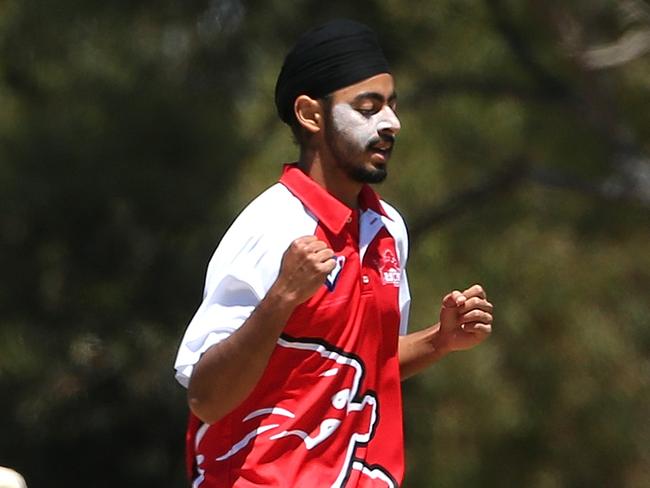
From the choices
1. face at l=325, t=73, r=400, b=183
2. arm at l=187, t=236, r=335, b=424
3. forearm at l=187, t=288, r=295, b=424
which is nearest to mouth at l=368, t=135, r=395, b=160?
face at l=325, t=73, r=400, b=183

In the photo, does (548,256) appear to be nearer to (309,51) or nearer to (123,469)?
(123,469)

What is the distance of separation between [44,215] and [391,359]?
20.5 feet

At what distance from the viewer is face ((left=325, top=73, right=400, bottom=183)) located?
12.0ft

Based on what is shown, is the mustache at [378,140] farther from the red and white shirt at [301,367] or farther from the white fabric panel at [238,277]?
the white fabric panel at [238,277]

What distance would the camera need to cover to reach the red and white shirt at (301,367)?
3.47m

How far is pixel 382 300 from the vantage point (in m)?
3.64

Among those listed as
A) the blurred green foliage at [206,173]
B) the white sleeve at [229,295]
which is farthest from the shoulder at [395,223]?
the blurred green foliage at [206,173]

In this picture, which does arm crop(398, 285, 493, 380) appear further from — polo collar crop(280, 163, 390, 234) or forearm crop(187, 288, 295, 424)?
forearm crop(187, 288, 295, 424)

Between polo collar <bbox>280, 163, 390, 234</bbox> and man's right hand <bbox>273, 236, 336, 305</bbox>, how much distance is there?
0.93ft

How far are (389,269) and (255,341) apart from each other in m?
0.51

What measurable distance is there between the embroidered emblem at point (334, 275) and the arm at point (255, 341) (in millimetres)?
193

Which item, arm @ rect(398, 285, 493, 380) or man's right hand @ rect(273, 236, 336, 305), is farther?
arm @ rect(398, 285, 493, 380)

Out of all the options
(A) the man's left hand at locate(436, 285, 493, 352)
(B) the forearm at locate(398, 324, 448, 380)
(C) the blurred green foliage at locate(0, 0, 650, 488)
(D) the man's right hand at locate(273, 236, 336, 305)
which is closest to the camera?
(D) the man's right hand at locate(273, 236, 336, 305)

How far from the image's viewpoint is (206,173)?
948 cm
